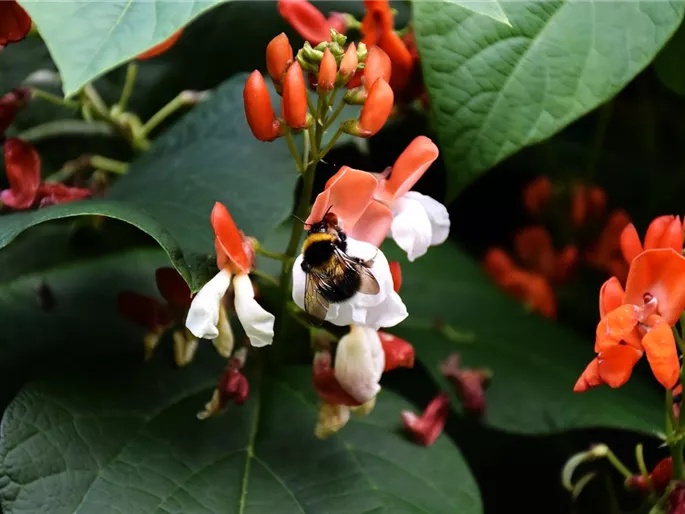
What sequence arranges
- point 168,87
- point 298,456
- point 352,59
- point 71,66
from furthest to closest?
point 168,87
point 298,456
point 352,59
point 71,66

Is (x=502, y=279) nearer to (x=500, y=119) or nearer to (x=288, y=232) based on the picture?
(x=288, y=232)

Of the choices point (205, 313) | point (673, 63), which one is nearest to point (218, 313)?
point (205, 313)

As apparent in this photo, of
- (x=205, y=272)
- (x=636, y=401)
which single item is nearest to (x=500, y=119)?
(x=205, y=272)

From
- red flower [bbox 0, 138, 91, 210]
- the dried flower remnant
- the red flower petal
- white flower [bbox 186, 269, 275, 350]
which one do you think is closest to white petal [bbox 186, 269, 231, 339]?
white flower [bbox 186, 269, 275, 350]

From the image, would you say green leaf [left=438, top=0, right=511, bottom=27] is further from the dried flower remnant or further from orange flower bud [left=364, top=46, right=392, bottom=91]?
the dried flower remnant

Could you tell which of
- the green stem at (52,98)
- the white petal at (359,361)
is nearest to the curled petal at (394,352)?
the white petal at (359,361)

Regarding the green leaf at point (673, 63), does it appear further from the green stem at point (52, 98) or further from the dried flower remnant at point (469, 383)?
the green stem at point (52, 98)
